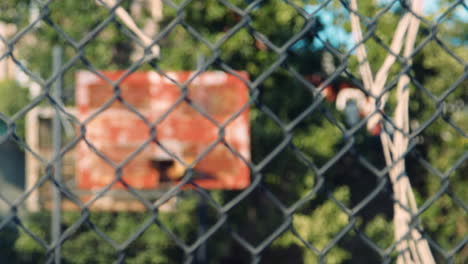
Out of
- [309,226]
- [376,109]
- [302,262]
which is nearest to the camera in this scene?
[376,109]

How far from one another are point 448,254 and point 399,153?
207 mm

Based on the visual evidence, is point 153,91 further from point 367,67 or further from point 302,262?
point 367,67

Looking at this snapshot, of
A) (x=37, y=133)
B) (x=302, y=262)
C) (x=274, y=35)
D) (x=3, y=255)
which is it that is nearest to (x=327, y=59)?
(x=274, y=35)

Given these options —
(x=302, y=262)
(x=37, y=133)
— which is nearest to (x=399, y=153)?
(x=302, y=262)

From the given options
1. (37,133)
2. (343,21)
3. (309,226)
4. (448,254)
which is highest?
(37,133)

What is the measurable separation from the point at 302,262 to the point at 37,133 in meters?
2.29

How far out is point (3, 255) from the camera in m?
4.28

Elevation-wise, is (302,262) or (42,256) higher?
(42,256)

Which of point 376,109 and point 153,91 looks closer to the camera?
point 376,109

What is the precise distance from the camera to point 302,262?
4109 mm

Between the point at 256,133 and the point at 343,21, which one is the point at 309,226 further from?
the point at 343,21

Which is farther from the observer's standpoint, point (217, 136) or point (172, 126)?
point (172, 126)

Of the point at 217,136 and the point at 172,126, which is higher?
the point at 172,126

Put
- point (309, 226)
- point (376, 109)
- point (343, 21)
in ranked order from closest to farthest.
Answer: point (376, 109), point (343, 21), point (309, 226)
